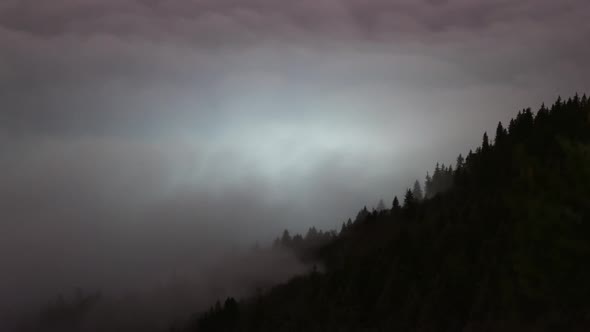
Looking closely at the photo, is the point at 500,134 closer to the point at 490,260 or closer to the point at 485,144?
the point at 485,144

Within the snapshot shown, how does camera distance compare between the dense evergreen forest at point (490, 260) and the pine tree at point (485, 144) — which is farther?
the pine tree at point (485, 144)

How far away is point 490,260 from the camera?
61.2 metres

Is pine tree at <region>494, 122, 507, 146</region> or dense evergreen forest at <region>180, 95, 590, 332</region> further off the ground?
pine tree at <region>494, 122, 507, 146</region>

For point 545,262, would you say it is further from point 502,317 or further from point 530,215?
point 502,317

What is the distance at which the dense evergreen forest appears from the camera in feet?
131

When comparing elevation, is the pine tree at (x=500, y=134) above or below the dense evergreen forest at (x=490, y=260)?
above

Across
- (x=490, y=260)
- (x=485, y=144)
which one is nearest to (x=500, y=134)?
(x=485, y=144)

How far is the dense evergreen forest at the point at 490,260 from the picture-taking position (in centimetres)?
4006

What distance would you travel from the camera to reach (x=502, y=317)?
52.6 meters

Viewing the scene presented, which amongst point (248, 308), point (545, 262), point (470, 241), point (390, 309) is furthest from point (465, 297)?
point (248, 308)

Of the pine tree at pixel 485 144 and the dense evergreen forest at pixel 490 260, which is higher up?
the pine tree at pixel 485 144

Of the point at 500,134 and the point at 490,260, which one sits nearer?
the point at 490,260

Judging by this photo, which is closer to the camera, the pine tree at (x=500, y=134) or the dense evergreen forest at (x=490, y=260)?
the dense evergreen forest at (x=490, y=260)

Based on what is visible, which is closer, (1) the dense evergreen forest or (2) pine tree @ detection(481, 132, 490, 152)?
(1) the dense evergreen forest
